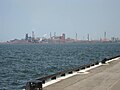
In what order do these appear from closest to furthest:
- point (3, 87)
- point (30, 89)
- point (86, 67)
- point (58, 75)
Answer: point (30, 89)
point (58, 75)
point (3, 87)
point (86, 67)

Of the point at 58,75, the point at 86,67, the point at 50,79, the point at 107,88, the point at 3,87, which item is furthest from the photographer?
the point at 86,67

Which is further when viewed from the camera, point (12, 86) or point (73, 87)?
point (12, 86)

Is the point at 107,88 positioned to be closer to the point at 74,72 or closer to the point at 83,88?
the point at 83,88

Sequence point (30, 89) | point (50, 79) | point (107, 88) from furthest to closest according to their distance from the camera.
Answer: point (50, 79) < point (107, 88) < point (30, 89)

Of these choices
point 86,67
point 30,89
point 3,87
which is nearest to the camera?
point 30,89

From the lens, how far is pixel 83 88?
17641 mm

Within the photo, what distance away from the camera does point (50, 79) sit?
22047 mm

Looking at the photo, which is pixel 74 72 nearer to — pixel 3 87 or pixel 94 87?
pixel 3 87

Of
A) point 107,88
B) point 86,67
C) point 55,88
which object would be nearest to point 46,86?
point 55,88

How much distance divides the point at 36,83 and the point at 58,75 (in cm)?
943

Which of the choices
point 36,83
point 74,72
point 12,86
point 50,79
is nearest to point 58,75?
point 50,79

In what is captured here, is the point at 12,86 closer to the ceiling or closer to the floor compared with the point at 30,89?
closer to the floor

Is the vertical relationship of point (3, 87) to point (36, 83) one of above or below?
below

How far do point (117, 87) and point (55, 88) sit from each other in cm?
376
